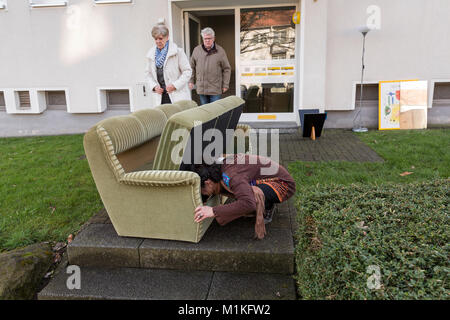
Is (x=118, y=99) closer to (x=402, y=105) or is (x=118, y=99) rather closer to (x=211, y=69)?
(x=211, y=69)

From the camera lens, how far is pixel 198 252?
3.01m

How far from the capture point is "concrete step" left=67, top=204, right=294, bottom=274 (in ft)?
9.70

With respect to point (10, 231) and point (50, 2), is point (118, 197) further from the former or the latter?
point (50, 2)

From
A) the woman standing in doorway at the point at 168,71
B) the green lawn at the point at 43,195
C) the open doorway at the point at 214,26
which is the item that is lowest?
the green lawn at the point at 43,195

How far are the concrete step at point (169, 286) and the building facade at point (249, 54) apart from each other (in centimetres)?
634

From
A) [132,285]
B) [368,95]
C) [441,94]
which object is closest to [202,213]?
[132,285]

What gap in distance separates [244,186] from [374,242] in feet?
4.05

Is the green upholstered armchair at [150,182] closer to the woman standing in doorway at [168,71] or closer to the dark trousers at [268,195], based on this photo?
the dark trousers at [268,195]

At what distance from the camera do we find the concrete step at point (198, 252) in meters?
2.96

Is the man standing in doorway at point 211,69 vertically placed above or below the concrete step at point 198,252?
above

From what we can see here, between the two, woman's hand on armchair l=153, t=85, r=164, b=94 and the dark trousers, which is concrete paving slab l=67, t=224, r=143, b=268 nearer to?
the dark trousers

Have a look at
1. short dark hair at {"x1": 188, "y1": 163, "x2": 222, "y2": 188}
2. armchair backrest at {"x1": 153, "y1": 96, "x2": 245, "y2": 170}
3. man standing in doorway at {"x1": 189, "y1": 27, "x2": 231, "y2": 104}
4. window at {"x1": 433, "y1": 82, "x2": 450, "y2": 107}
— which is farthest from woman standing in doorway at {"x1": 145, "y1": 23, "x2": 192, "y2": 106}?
window at {"x1": 433, "y1": 82, "x2": 450, "y2": 107}

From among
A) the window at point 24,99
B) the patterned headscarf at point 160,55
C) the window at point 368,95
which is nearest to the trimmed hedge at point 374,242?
the patterned headscarf at point 160,55

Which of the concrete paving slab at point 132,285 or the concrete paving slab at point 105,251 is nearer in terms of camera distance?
the concrete paving slab at point 132,285
